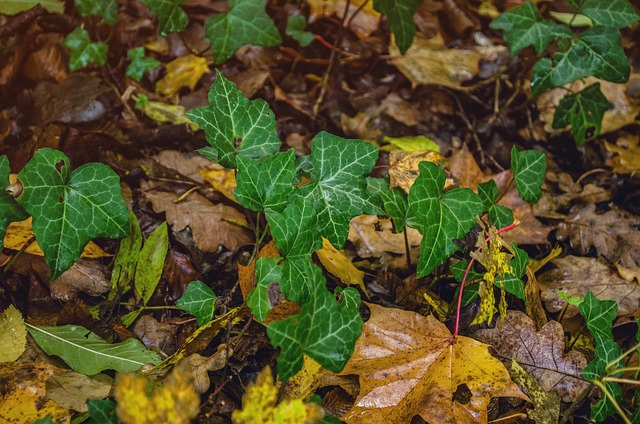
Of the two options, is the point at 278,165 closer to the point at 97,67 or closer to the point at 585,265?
the point at 585,265

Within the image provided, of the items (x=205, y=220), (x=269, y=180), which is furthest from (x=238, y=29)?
(x=269, y=180)

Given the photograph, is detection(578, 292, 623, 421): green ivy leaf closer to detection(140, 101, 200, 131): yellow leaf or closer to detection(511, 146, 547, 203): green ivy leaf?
detection(511, 146, 547, 203): green ivy leaf

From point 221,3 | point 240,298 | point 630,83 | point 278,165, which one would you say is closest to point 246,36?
point 221,3

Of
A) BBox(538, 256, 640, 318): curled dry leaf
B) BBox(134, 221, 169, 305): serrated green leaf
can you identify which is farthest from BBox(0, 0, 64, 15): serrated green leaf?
BBox(538, 256, 640, 318): curled dry leaf

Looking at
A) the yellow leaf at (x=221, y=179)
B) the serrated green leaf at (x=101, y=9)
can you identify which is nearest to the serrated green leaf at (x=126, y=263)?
the yellow leaf at (x=221, y=179)

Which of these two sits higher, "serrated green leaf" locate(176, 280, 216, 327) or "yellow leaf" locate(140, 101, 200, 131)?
"yellow leaf" locate(140, 101, 200, 131)

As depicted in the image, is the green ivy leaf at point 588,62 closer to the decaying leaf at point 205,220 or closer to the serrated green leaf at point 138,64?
the decaying leaf at point 205,220

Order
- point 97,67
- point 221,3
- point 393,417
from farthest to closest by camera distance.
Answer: point 221,3, point 97,67, point 393,417

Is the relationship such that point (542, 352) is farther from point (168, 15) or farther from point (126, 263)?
point (168, 15)
